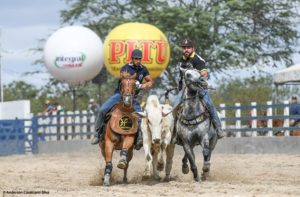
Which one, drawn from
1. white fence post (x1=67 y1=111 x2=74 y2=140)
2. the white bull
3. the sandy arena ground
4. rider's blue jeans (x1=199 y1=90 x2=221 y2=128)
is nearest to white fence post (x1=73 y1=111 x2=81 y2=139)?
white fence post (x1=67 y1=111 x2=74 y2=140)

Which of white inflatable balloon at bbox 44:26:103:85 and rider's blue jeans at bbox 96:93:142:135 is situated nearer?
rider's blue jeans at bbox 96:93:142:135

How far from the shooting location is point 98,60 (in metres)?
26.3

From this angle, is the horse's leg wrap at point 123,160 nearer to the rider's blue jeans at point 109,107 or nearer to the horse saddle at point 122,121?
the horse saddle at point 122,121

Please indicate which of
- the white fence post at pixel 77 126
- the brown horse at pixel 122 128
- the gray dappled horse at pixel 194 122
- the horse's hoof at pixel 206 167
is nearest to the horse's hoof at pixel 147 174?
the brown horse at pixel 122 128

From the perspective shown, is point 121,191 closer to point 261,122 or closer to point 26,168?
point 26,168

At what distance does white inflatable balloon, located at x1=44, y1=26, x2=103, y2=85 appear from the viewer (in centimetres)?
2600

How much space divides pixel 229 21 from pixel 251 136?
354 inches

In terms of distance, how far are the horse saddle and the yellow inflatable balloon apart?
1089 centimetres

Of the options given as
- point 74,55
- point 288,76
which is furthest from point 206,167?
point 74,55

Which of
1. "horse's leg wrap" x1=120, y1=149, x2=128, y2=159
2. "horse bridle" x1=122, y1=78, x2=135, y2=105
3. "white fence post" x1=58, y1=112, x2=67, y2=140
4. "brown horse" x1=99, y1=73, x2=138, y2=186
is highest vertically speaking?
"horse bridle" x1=122, y1=78, x2=135, y2=105

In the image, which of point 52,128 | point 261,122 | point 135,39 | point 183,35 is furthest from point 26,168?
point 183,35

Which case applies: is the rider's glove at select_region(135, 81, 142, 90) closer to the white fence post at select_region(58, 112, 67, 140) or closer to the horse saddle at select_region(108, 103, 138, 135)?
the horse saddle at select_region(108, 103, 138, 135)

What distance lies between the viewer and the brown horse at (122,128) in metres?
13.2

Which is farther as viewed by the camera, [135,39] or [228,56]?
[228,56]
